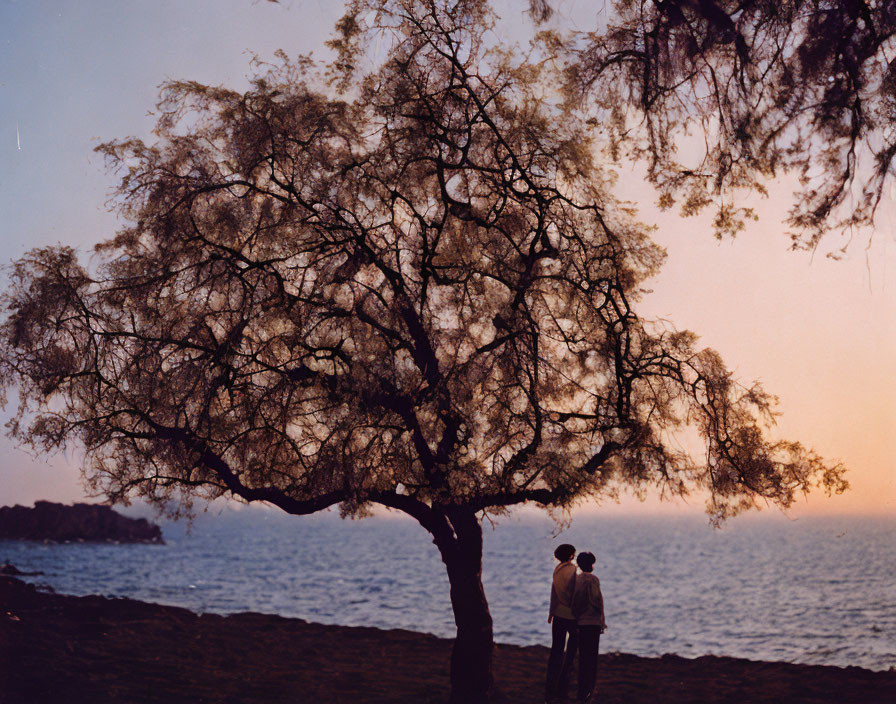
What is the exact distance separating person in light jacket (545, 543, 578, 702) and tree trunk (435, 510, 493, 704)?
1268 mm

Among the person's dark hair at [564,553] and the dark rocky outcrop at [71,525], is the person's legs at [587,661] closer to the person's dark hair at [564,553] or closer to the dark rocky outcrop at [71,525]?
the person's dark hair at [564,553]

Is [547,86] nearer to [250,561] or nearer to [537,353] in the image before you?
[537,353]

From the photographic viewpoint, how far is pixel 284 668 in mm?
12375

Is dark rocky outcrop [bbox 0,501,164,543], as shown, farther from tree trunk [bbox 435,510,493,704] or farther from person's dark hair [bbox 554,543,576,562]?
person's dark hair [bbox 554,543,576,562]

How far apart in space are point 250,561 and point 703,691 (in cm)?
9087

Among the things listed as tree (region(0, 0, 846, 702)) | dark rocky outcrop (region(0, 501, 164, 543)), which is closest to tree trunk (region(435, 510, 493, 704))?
tree (region(0, 0, 846, 702))

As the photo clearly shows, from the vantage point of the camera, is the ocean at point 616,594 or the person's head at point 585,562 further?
the ocean at point 616,594

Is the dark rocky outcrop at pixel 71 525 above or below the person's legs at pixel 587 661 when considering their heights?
below

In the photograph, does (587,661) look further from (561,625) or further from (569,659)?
(561,625)

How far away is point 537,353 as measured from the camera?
31.4 ft

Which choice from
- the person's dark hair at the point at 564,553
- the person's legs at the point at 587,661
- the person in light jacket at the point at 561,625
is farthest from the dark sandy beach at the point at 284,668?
the person's dark hair at the point at 564,553

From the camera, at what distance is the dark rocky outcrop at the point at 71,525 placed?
85.4 m

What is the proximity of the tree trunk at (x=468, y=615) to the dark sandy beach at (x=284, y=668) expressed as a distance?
423 mm

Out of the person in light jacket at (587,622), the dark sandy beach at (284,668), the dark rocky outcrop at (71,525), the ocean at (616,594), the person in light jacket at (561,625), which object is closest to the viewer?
the person in light jacket at (587,622)
